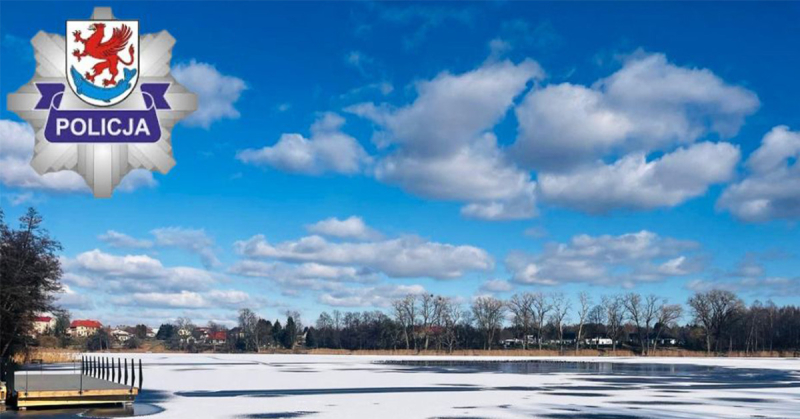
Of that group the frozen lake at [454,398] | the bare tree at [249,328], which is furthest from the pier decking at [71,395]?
the bare tree at [249,328]

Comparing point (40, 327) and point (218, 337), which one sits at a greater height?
point (40, 327)

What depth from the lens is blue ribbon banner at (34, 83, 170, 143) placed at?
16.2m

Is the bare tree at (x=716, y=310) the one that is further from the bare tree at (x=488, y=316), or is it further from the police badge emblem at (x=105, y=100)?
the police badge emblem at (x=105, y=100)

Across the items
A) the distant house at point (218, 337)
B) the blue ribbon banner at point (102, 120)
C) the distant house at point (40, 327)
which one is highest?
the blue ribbon banner at point (102, 120)

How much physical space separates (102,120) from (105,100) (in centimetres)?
50

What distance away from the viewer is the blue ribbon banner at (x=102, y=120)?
53.2 ft

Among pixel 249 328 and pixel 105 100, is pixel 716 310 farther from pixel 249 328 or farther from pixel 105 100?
pixel 105 100

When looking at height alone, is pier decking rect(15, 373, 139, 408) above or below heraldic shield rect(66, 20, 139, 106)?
below

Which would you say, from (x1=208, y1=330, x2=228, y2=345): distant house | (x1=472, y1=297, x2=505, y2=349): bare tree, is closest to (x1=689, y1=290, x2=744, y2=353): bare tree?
(x1=472, y1=297, x2=505, y2=349): bare tree

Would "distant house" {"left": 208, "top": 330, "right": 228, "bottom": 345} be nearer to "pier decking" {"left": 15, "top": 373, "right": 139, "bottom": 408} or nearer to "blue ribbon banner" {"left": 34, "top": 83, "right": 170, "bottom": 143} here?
"pier decking" {"left": 15, "top": 373, "right": 139, "bottom": 408}

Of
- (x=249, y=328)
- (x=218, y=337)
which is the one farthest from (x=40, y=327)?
(x=218, y=337)

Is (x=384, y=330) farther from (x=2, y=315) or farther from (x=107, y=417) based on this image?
(x=107, y=417)

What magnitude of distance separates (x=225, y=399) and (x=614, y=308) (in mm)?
124880

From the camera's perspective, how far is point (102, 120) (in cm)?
1648
